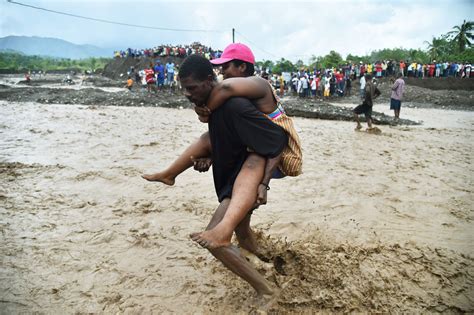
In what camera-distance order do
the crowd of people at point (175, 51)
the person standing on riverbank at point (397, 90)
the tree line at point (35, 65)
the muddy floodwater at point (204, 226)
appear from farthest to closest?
the tree line at point (35, 65) → the crowd of people at point (175, 51) → the person standing on riverbank at point (397, 90) → the muddy floodwater at point (204, 226)

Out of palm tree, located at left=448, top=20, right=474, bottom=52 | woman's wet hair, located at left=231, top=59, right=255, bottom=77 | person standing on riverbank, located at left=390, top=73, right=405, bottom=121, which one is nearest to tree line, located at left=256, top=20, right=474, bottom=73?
palm tree, located at left=448, top=20, right=474, bottom=52

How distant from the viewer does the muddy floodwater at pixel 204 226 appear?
2455mm

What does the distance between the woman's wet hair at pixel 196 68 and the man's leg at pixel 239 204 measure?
602 mm

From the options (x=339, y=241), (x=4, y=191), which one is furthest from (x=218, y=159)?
(x=4, y=191)

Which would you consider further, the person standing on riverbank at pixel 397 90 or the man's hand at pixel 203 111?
the person standing on riverbank at pixel 397 90

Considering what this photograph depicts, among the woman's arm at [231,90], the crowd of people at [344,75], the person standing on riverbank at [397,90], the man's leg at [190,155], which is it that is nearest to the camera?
the woman's arm at [231,90]

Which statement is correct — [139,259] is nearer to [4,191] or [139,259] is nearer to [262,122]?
[262,122]

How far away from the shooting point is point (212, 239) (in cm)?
186

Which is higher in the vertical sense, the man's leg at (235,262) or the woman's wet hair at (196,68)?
the woman's wet hair at (196,68)

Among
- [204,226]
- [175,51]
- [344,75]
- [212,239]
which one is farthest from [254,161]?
[175,51]

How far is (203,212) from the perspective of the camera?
157 inches

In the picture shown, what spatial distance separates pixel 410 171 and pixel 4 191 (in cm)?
639

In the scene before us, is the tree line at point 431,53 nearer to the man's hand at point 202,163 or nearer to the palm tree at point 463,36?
the palm tree at point 463,36

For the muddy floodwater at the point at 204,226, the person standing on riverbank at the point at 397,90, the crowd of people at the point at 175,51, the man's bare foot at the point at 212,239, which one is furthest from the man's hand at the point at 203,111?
the crowd of people at the point at 175,51
